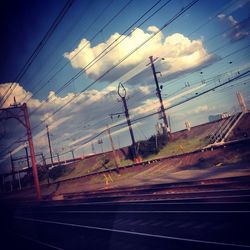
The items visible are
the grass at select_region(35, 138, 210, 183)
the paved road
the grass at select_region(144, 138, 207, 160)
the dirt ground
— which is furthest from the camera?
the grass at select_region(35, 138, 210, 183)

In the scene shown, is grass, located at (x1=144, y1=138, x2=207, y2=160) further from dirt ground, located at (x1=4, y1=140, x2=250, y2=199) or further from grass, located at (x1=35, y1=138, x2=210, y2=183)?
dirt ground, located at (x1=4, y1=140, x2=250, y2=199)

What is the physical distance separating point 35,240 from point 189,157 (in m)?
19.3

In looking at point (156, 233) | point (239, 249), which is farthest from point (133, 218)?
point (239, 249)

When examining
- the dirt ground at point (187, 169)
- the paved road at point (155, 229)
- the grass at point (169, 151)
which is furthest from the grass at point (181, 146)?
the paved road at point (155, 229)

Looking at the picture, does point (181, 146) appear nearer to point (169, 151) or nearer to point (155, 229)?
point (169, 151)

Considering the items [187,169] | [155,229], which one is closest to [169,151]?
[187,169]

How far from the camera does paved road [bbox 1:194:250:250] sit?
7.58m

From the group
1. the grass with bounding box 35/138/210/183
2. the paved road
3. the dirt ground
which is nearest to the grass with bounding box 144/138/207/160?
the grass with bounding box 35/138/210/183

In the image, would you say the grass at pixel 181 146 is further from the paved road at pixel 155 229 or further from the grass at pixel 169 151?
the paved road at pixel 155 229

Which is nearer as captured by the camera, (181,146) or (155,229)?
(155,229)

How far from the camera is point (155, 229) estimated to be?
31.4 ft

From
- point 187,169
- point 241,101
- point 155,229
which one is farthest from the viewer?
point 241,101

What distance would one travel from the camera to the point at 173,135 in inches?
1631

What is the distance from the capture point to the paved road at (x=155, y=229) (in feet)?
24.9
